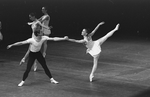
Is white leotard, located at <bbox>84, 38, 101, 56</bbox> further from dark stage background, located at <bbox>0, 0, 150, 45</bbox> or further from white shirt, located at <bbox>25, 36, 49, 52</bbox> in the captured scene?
dark stage background, located at <bbox>0, 0, 150, 45</bbox>

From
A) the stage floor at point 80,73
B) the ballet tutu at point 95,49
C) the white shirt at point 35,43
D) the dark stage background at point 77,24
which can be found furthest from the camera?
the dark stage background at point 77,24

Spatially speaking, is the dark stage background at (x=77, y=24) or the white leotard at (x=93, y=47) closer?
the white leotard at (x=93, y=47)

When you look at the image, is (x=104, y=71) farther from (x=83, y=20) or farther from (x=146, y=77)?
(x=83, y=20)

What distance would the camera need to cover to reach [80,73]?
47.0 feet

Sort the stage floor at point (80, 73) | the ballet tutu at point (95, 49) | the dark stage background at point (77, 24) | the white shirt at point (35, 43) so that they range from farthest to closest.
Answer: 1. the dark stage background at point (77, 24)
2. the ballet tutu at point (95, 49)
3. the white shirt at point (35, 43)
4. the stage floor at point (80, 73)

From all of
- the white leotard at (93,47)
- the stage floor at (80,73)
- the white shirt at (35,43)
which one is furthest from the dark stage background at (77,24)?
the white shirt at (35,43)

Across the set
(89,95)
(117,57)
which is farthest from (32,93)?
(117,57)

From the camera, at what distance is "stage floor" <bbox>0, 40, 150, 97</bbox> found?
11.9 meters

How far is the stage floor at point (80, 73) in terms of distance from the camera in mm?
11942

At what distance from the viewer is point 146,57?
17.2 meters

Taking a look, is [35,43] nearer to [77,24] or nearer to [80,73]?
A: [80,73]

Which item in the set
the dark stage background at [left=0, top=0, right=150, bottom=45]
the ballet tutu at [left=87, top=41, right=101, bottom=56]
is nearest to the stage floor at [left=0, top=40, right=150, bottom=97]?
the ballet tutu at [left=87, top=41, right=101, bottom=56]

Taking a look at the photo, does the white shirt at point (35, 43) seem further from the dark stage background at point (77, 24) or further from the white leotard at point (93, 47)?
the dark stage background at point (77, 24)


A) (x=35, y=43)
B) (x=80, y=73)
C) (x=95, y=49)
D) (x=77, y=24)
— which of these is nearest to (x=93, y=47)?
(x=95, y=49)
